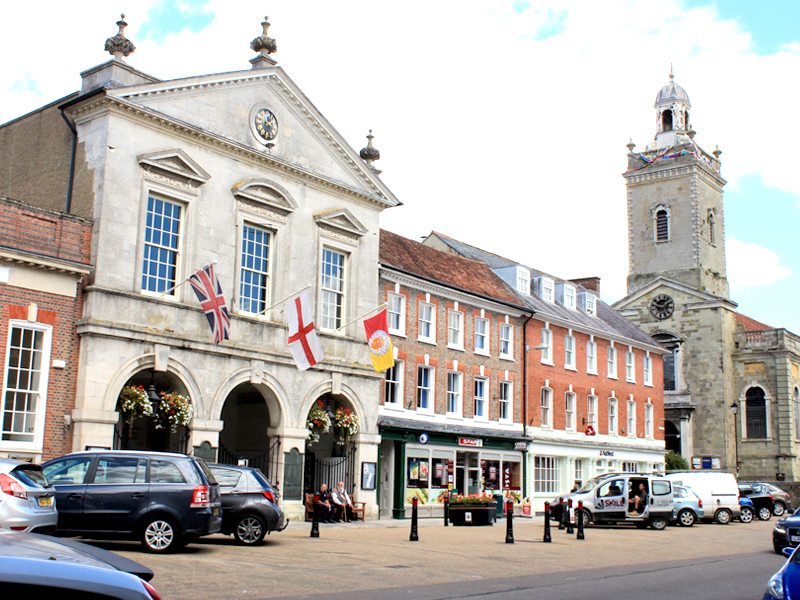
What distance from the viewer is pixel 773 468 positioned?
5903 cm

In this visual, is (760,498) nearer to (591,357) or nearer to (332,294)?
(591,357)

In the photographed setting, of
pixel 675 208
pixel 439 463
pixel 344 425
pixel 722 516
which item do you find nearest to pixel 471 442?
pixel 439 463

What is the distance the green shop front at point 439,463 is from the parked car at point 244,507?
12271mm

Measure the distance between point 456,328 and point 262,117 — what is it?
12683mm

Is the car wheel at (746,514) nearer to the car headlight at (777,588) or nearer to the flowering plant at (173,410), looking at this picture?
the flowering plant at (173,410)

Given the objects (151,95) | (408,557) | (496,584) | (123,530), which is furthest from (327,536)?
(151,95)

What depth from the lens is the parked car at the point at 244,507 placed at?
16906 mm

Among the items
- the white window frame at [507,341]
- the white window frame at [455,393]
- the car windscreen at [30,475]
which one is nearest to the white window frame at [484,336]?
the white window frame at [507,341]

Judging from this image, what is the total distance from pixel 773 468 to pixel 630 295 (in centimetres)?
1616

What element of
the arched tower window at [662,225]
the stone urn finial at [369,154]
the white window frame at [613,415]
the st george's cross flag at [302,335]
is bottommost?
the white window frame at [613,415]

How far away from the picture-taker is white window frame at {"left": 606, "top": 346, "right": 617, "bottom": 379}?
4418 centimetres

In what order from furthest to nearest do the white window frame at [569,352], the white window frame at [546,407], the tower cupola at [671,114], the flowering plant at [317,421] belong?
the tower cupola at [671,114] < the white window frame at [569,352] < the white window frame at [546,407] < the flowering plant at [317,421]

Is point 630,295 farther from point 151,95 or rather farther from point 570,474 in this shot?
point 151,95

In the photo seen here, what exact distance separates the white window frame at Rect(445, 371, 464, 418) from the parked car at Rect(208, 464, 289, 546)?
1713 cm
